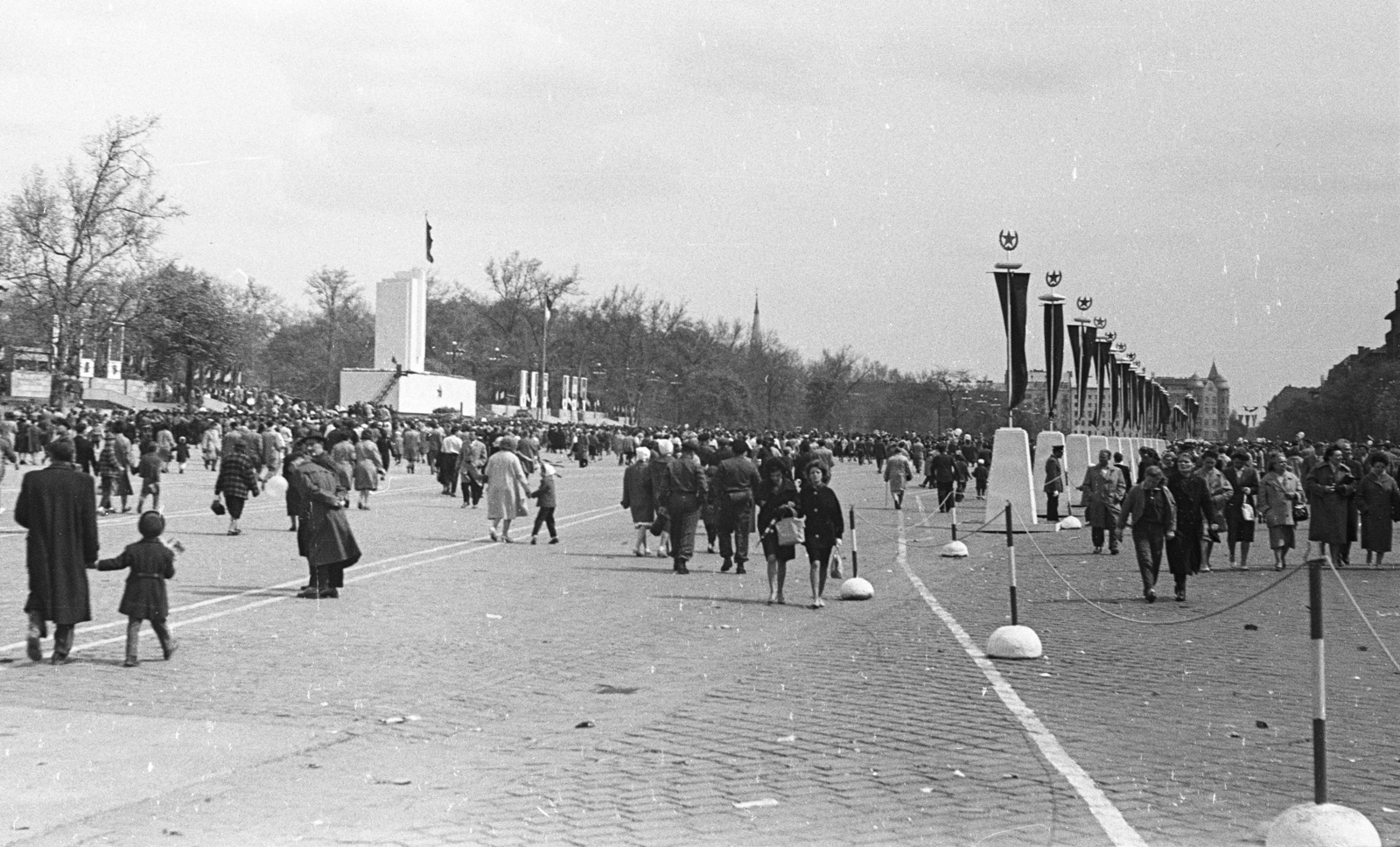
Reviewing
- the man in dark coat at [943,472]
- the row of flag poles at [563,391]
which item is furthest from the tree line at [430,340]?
the man in dark coat at [943,472]

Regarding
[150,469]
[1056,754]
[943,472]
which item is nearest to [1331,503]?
[943,472]

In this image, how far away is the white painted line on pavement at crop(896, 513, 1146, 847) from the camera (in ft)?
19.7

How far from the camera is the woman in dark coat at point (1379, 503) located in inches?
809

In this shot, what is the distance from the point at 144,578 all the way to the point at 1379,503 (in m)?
16.8

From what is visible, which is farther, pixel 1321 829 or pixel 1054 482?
pixel 1054 482

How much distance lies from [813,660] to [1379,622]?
6.48 metres

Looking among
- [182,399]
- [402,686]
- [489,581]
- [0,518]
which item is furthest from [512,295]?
[402,686]

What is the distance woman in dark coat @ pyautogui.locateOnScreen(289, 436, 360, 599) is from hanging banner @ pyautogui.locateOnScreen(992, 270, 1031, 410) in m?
16.8

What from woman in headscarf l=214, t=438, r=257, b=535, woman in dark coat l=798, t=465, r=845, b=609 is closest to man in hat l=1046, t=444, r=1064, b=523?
woman in headscarf l=214, t=438, r=257, b=535

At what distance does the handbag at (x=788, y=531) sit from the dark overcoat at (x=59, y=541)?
6.77m

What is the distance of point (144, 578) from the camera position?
1023 centimetres

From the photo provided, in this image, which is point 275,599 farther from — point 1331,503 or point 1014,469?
point 1014,469

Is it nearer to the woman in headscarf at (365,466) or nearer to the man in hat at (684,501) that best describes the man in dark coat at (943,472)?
the woman in headscarf at (365,466)

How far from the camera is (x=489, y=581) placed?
1653cm
